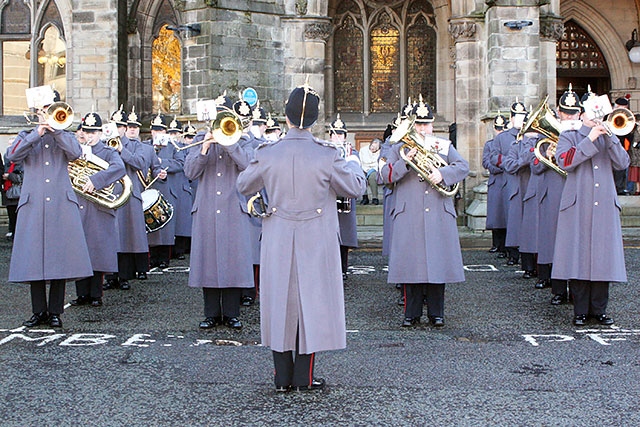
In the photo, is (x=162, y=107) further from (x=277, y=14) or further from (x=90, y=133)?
(x=90, y=133)

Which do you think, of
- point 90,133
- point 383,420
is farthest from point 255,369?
point 90,133

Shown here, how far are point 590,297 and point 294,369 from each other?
3.63 meters

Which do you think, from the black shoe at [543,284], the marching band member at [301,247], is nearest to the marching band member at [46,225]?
the marching band member at [301,247]

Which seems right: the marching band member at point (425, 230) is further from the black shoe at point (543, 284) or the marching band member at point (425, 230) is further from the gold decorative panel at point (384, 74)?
the gold decorative panel at point (384, 74)

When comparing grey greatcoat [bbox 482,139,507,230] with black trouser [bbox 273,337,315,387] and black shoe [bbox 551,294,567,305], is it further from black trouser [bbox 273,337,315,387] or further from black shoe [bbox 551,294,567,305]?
black trouser [bbox 273,337,315,387]

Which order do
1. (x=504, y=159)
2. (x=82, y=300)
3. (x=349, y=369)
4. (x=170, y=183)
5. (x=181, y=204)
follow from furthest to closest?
(x=181, y=204)
(x=170, y=183)
(x=504, y=159)
(x=82, y=300)
(x=349, y=369)

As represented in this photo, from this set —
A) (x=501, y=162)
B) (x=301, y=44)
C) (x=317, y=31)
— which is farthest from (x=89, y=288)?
(x=317, y=31)

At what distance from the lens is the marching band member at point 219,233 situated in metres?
8.93

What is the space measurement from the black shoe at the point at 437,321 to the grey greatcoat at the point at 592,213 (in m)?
1.16

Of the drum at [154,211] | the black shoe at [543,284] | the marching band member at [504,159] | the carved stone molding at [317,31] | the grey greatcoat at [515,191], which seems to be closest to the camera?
the black shoe at [543,284]

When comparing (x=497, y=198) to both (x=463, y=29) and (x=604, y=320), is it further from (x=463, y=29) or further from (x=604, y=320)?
(x=463, y=29)

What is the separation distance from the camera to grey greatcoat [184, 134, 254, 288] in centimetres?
893

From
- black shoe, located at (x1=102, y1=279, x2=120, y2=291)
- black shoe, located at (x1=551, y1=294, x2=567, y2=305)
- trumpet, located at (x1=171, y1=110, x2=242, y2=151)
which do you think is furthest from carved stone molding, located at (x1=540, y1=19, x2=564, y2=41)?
trumpet, located at (x1=171, y1=110, x2=242, y2=151)

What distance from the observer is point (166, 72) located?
2266 centimetres
